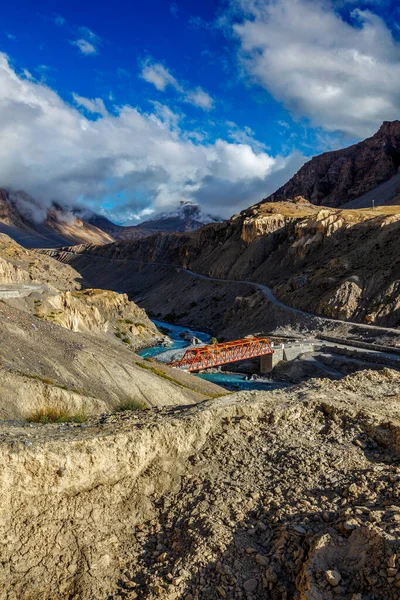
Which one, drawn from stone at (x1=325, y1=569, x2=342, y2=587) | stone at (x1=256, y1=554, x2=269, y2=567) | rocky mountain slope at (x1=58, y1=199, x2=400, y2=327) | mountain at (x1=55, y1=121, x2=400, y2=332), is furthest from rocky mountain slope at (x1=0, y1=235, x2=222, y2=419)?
mountain at (x1=55, y1=121, x2=400, y2=332)

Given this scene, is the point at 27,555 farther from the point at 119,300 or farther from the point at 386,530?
the point at 119,300

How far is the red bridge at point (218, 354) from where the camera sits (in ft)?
142

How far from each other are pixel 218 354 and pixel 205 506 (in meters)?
36.6

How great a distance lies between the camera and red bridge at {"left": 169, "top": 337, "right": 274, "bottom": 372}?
4319 centimetres

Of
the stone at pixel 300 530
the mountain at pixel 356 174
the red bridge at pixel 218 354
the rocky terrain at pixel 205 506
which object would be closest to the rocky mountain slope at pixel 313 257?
the red bridge at pixel 218 354

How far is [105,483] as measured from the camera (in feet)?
29.6

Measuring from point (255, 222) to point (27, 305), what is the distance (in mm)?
56900

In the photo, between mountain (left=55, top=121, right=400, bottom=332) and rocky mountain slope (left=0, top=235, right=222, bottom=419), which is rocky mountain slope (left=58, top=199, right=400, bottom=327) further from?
rocky mountain slope (left=0, top=235, right=222, bottom=419)

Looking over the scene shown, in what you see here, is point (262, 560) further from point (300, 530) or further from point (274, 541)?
point (300, 530)

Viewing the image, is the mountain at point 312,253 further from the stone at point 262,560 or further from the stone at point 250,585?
the stone at point 250,585

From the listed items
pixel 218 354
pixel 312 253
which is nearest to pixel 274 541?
pixel 218 354

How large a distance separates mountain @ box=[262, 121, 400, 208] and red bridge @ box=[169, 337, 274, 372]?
4321 inches

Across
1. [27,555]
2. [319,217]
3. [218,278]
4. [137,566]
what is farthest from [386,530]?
[218,278]

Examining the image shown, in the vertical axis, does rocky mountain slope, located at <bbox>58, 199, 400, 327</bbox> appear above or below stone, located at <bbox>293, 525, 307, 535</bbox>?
above
